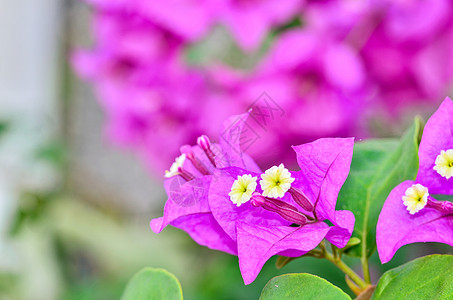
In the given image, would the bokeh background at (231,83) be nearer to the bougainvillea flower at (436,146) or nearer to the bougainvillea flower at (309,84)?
the bougainvillea flower at (309,84)

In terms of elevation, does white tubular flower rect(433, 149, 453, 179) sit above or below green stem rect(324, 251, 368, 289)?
above

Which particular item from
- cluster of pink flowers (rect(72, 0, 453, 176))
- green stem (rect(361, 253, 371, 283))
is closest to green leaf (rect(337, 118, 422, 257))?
green stem (rect(361, 253, 371, 283))

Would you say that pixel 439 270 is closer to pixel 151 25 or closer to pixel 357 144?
pixel 357 144

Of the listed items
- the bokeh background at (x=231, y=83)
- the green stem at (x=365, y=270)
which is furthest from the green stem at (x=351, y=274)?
the bokeh background at (x=231, y=83)

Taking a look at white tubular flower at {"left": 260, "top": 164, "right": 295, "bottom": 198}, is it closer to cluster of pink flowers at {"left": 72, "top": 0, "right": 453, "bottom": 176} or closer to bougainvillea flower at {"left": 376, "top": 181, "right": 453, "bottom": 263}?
bougainvillea flower at {"left": 376, "top": 181, "right": 453, "bottom": 263}

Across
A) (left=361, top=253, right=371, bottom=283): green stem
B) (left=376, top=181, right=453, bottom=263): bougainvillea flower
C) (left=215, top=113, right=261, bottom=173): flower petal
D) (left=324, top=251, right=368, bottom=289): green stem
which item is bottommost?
(left=361, top=253, right=371, bottom=283): green stem

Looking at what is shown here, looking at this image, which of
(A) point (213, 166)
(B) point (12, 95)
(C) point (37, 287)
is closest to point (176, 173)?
(A) point (213, 166)
